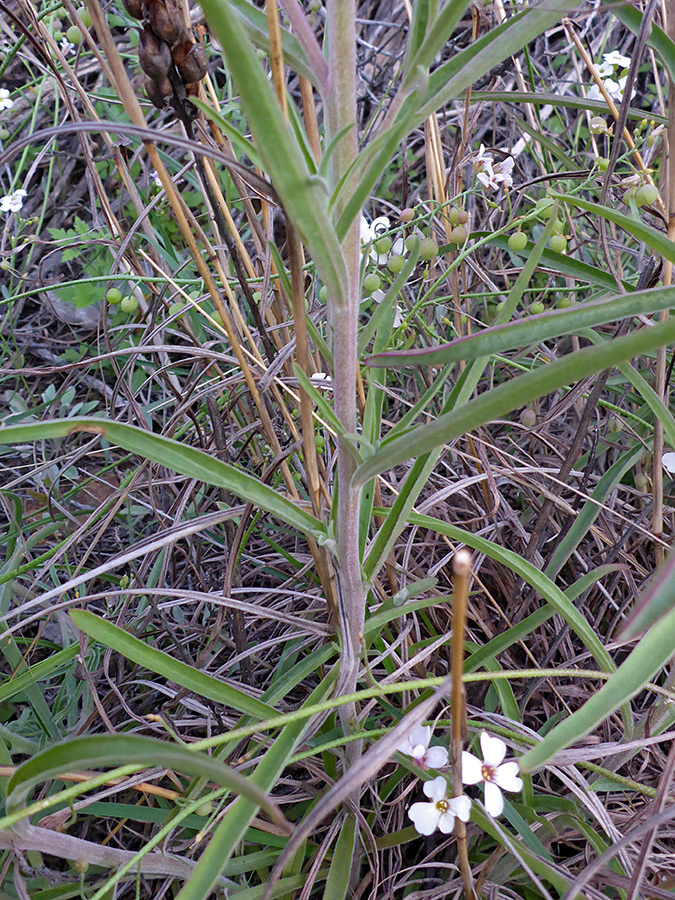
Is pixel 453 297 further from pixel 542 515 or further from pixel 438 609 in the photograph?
pixel 438 609

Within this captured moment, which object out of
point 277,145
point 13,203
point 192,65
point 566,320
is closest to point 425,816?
point 566,320

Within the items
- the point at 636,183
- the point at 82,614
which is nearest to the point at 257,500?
the point at 82,614

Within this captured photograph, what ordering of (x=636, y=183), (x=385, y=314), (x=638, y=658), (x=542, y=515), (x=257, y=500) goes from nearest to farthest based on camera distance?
(x=638, y=658) → (x=257, y=500) → (x=385, y=314) → (x=636, y=183) → (x=542, y=515)

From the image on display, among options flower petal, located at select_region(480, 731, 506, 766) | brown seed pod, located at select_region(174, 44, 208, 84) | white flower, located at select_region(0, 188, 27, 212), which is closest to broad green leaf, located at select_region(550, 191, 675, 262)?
brown seed pod, located at select_region(174, 44, 208, 84)

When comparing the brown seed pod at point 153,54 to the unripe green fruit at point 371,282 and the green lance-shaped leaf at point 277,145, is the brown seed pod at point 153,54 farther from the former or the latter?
the unripe green fruit at point 371,282

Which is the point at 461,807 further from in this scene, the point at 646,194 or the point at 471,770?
the point at 646,194
